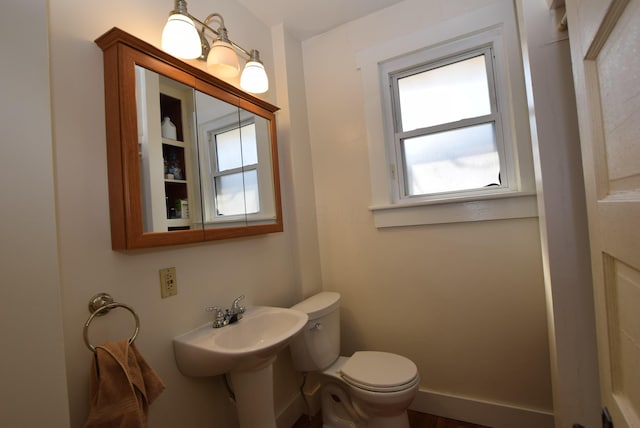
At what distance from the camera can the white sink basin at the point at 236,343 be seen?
1035mm

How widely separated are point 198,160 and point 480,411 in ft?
6.61

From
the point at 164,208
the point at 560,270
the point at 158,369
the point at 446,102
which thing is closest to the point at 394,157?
the point at 446,102

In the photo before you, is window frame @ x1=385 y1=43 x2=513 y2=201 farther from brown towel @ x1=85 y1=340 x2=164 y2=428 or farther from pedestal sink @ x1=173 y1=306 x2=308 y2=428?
brown towel @ x1=85 y1=340 x2=164 y2=428

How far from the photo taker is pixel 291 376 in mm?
1767

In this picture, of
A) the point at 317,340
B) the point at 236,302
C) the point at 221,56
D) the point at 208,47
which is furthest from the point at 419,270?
the point at 208,47

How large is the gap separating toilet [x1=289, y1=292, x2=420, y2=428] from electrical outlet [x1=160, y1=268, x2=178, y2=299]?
0.62 m

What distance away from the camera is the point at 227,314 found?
4.27 ft

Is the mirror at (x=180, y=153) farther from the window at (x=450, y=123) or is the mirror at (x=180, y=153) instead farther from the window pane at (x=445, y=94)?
the window pane at (x=445, y=94)

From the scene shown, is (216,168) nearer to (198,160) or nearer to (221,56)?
(198,160)

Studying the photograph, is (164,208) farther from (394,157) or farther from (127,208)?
(394,157)

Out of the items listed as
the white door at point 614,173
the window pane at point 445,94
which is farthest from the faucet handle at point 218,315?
the window pane at point 445,94

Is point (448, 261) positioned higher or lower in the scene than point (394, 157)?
lower

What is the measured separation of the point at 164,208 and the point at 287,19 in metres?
1.49

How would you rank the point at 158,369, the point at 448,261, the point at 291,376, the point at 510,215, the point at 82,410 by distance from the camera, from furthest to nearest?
the point at 291,376 < the point at 448,261 < the point at 510,215 < the point at 158,369 < the point at 82,410
